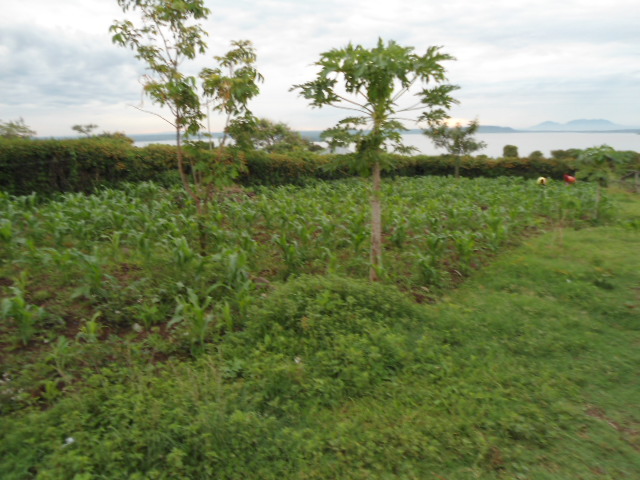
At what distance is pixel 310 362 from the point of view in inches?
148

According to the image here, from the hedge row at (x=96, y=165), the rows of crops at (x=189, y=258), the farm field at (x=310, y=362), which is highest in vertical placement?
the hedge row at (x=96, y=165)

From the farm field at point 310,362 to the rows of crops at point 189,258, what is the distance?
0.12ft

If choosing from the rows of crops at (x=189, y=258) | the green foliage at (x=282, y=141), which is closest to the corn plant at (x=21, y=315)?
the rows of crops at (x=189, y=258)

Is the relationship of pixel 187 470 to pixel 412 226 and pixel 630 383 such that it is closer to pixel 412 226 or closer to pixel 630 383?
pixel 630 383

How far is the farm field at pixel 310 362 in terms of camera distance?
2.80 metres

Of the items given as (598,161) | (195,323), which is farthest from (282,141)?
(195,323)

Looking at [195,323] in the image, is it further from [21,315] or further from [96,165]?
[96,165]

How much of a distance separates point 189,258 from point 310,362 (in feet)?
7.51

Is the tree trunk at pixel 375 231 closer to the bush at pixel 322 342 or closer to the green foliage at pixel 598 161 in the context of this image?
the bush at pixel 322 342

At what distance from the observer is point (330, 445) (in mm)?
2904

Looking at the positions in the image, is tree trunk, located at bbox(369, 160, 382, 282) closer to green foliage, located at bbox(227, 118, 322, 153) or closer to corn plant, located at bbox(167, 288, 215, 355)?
corn plant, located at bbox(167, 288, 215, 355)

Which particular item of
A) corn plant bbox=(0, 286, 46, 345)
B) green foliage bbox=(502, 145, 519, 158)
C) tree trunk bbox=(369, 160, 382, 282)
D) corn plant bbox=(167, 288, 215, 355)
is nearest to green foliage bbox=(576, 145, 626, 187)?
tree trunk bbox=(369, 160, 382, 282)

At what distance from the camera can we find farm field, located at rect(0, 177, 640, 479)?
9.20 feet

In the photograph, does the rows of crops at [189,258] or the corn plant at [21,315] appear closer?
the corn plant at [21,315]
